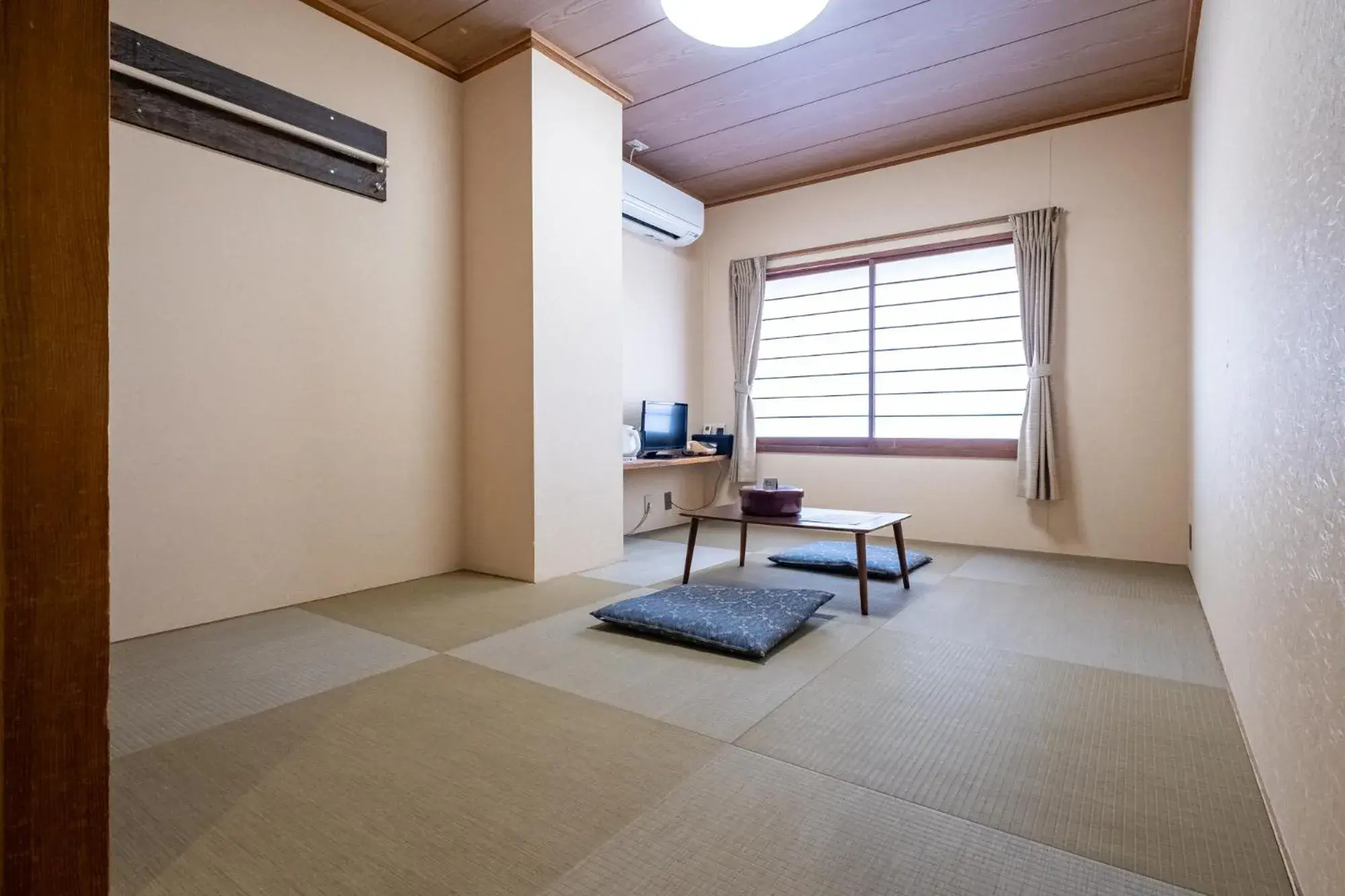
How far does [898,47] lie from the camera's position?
3.23 m

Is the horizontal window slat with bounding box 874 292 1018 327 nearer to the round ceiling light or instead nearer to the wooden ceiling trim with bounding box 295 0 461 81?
the round ceiling light

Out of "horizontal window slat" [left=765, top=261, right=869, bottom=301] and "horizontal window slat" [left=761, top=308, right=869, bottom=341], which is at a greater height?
"horizontal window slat" [left=765, top=261, right=869, bottom=301]

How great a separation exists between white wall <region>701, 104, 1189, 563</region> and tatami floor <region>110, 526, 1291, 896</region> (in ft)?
4.83

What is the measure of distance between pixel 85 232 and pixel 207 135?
82.7 inches

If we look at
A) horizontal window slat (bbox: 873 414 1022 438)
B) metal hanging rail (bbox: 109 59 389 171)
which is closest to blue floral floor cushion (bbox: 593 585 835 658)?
horizontal window slat (bbox: 873 414 1022 438)

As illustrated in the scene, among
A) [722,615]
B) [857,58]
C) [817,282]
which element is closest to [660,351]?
[817,282]

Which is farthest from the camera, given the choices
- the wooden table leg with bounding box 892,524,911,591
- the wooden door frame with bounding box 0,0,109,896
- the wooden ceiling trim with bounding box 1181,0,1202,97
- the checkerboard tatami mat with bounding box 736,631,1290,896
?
the wooden table leg with bounding box 892,524,911,591

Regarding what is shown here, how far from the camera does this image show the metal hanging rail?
2.33m

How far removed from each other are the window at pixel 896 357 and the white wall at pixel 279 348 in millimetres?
2752

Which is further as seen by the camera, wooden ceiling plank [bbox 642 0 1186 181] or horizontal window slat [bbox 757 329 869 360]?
horizontal window slat [bbox 757 329 869 360]

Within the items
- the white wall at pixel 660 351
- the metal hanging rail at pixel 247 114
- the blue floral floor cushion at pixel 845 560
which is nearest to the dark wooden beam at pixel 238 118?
the metal hanging rail at pixel 247 114

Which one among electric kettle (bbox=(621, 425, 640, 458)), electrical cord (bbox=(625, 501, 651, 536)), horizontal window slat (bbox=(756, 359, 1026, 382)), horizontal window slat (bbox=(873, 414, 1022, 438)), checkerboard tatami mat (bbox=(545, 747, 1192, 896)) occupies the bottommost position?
checkerboard tatami mat (bbox=(545, 747, 1192, 896))

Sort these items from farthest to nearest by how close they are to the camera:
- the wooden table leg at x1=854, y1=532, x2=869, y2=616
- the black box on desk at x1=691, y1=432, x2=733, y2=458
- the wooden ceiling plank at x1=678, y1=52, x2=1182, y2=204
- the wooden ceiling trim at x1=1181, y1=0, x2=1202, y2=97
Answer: the black box on desk at x1=691, y1=432, x2=733, y2=458, the wooden ceiling plank at x1=678, y1=52, x2=1182, y2=204, the wooden ceiling trim at x1=1181, y1=0, x2=1202, y2=97, the wooden table leg at x1=854, y1=532, x2=869, y2=616

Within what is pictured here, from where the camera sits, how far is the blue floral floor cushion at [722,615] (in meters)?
2.23
